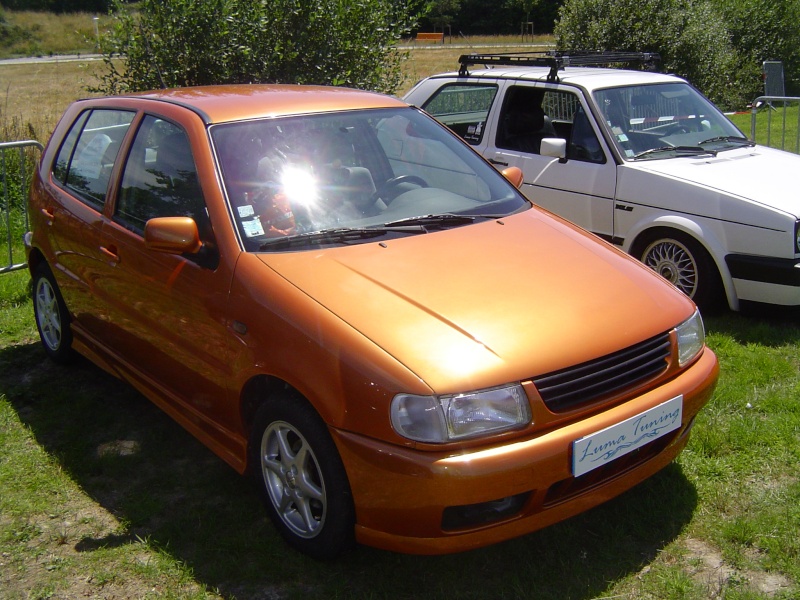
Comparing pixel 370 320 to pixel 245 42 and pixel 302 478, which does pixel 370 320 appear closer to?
pixel 302 478

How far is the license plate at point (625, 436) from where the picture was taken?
281cm

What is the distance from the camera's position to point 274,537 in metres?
3.40

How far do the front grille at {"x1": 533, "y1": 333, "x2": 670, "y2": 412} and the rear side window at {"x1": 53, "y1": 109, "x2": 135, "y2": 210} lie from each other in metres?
2.73

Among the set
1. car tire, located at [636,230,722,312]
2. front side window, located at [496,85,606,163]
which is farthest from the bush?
car tire, located at [636,230,722,312]

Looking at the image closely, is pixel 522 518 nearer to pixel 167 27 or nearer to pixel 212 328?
pixel 212 328

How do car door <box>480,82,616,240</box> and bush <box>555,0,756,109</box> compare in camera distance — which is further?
bush <box>555,0,756,109</box>

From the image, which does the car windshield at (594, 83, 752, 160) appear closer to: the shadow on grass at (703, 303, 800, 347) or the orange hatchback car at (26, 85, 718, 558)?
the shadow on grass at (703, 303, 800, 347)

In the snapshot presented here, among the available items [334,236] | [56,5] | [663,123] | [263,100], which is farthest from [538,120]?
[56,5]

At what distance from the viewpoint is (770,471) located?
3.74 meters

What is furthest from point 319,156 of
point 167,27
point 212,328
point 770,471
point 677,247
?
point 167,27

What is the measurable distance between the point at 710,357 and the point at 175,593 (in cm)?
238

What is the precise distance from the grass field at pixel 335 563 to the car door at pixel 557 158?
1.97 metres

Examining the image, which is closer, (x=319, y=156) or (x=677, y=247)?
(x=319, y=156)

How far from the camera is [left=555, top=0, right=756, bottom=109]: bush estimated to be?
14539mm
